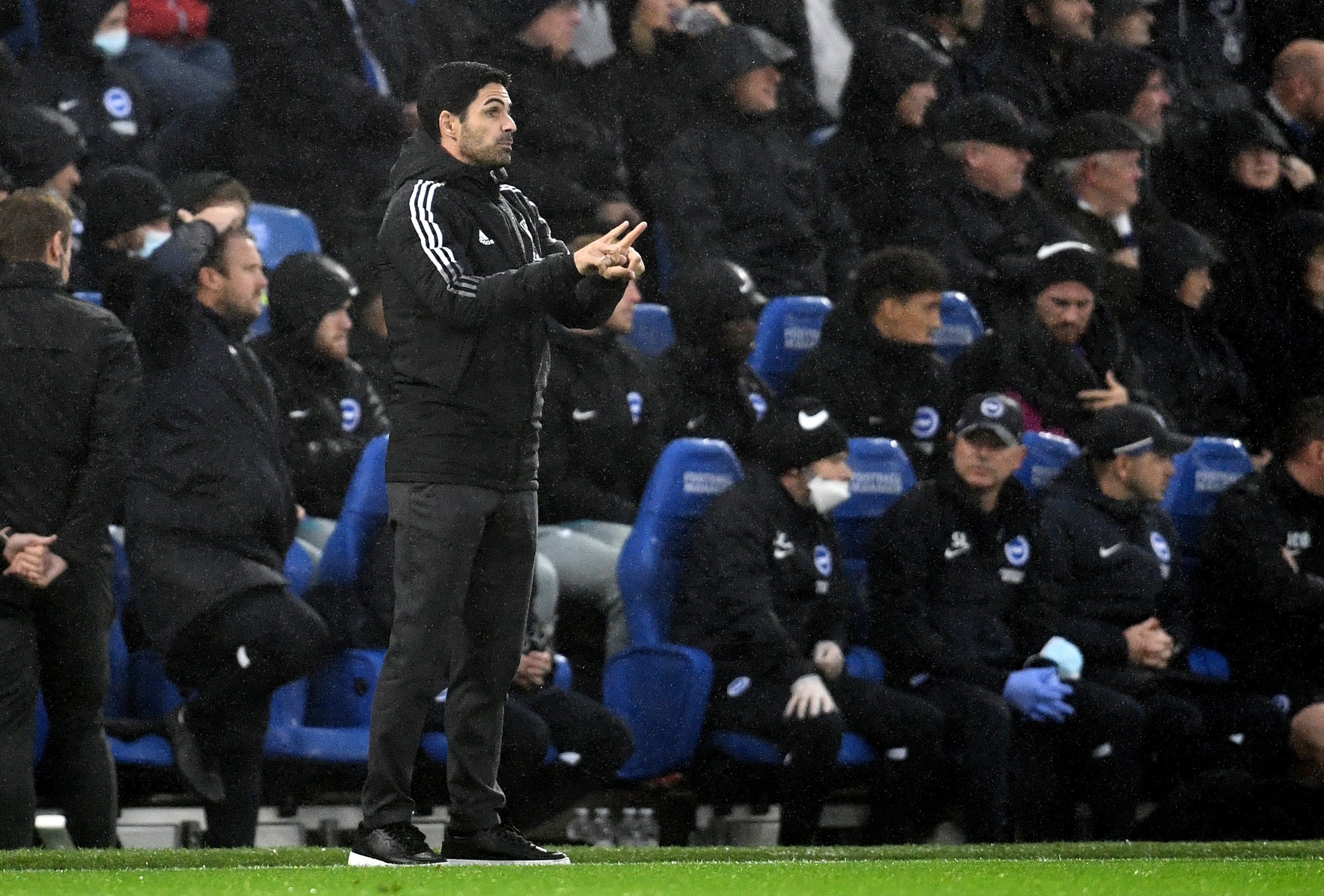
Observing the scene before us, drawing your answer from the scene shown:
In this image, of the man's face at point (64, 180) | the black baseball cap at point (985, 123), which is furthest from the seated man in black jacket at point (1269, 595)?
the man's face at point (64, 180)

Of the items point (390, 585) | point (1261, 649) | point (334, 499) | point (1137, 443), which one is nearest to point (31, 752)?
point (390, 585)

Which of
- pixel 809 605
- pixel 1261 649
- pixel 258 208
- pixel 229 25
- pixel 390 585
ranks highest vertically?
pixel 229 25

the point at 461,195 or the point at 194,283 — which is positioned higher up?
the point at 461,195

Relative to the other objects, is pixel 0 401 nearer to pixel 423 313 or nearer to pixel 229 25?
pixel 423 313

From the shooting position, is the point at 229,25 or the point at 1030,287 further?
the point at 1030,287

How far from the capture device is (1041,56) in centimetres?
1084

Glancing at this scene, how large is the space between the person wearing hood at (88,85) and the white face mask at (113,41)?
72 millimetres

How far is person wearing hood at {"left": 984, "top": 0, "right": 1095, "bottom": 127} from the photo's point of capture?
10.6m

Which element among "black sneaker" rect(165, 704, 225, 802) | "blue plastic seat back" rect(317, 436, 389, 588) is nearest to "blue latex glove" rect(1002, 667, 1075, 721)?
"blue plastic seat back" rect(317, 436, 389, 588)

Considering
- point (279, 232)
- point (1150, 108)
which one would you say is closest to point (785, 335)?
point (279, 232)

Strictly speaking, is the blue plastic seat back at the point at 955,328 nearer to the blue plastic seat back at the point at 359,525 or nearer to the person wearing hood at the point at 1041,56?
the person wearing hood at the point at 1041,56

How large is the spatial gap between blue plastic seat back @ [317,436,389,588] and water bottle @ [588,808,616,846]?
1.20 m

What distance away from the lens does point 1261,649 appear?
8492 millimetres

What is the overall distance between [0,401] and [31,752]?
960 mm
